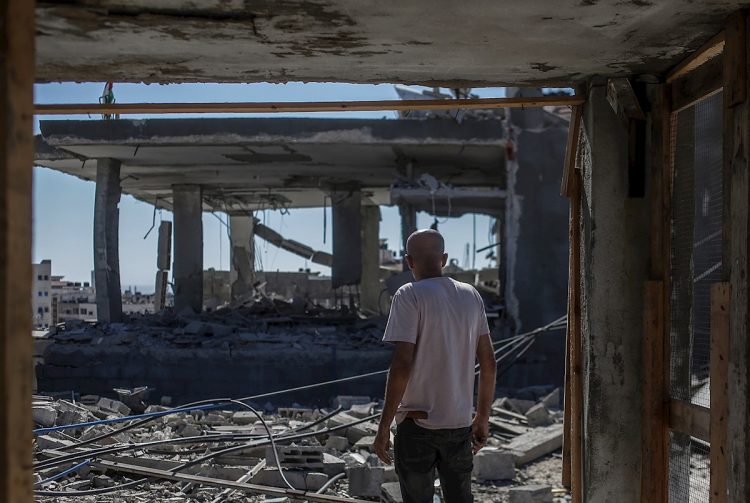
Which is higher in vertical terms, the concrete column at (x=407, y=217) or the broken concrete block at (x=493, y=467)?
the concrete column at (x=407, y=217)

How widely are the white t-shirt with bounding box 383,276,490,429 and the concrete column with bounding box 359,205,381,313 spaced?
51.5 feet

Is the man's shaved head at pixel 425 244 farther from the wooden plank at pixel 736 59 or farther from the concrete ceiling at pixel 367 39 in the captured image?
the wooden plank at pixel 736 59

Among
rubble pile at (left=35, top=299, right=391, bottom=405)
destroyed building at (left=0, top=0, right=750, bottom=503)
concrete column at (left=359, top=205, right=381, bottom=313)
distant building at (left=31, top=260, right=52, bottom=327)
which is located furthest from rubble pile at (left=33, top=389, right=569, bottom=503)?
distant building at (left=31, top=260, right=52, bottom=327)

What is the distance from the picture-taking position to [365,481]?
7078 millimetres

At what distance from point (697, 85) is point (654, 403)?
170 centimetres

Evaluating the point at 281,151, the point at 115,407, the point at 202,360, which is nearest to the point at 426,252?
the point at 115,407

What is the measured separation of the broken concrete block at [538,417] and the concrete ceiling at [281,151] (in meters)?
4.82

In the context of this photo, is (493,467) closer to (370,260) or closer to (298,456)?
(298,456)

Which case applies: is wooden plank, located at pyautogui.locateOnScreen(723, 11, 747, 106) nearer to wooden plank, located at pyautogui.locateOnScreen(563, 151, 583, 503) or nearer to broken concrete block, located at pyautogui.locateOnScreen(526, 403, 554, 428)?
wooden plank, located at pyautogui.locateOnScreen(563, 151, 583, 503)

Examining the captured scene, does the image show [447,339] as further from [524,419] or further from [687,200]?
[524,419]

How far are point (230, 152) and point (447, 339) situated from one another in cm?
1124

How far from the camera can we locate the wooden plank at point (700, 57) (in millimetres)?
3930

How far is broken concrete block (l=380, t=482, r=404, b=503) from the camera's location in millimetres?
6758

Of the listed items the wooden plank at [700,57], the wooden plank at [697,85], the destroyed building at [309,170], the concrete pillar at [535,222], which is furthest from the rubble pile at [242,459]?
the wooden plank at [700,57]
